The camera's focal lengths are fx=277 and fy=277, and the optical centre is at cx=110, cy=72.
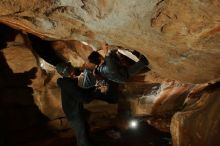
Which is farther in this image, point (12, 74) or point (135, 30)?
point (12, 74)

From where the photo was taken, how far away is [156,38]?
11.6 ft

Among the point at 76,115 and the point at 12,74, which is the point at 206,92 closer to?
the point at 76,115

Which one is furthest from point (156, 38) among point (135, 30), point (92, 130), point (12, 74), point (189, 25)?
point (92, 130)

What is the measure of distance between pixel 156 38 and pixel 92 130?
5416mm

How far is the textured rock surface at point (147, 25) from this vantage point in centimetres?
281

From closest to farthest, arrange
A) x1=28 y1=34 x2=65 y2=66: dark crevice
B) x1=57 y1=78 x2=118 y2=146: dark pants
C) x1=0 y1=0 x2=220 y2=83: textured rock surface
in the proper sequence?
1. x1=0 y1=0 x2=220 y2=83: textured rock surface
2. x1=57 y1=78 x2=118 y2=146: dark pants
3. x1=28 y1=34 x2=65 y2=66: dark crevice

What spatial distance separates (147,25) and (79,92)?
9.38 feet

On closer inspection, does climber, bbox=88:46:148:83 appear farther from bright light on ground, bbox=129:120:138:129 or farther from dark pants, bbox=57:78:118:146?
bright light on ground, bbox=129:120:138:129

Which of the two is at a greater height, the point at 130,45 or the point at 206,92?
the point at 130,45

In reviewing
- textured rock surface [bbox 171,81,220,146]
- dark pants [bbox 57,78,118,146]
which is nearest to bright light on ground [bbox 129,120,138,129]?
dark pants [bbox 57,78,118,146]

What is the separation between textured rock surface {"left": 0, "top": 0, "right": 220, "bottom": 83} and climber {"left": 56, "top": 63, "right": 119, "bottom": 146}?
0.95 metres

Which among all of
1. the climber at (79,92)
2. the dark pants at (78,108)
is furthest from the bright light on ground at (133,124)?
the dark pants at (78,108)

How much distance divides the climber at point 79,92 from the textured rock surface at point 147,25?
948 millimetres

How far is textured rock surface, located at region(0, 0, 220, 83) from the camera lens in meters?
2.81
